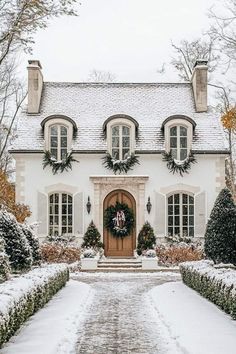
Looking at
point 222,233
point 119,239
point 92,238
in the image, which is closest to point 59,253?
point 92,238

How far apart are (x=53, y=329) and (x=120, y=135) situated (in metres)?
16.5

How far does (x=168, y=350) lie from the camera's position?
842 cm

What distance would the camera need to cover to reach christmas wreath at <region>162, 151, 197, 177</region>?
83.2ft

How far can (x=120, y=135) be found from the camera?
25.7m

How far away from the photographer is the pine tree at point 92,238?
24.8m

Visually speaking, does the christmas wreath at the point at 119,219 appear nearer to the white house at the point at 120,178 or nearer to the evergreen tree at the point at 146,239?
the white house at the point at 120,178

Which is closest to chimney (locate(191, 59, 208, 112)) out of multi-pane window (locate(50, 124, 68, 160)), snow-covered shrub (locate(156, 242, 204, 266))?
multi-pane window (locate(50, 124, 68, 160))

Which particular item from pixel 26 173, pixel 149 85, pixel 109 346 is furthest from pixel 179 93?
pixel 109 346

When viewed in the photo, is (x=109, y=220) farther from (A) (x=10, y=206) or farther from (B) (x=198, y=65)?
(B) (x=198, y=65)

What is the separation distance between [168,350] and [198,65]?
67.4 ft

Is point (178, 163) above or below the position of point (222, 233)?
above

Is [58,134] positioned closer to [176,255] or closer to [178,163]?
[178,163]

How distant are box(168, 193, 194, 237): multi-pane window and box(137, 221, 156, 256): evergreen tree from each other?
982 millimetres

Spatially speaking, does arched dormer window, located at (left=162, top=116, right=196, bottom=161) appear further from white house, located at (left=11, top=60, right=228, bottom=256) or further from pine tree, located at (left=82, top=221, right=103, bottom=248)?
pine tree, located at (left=82, top=221, right=103, bottom=248)
